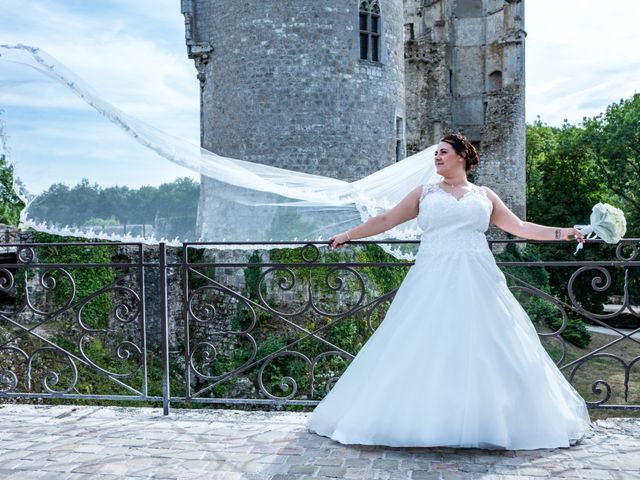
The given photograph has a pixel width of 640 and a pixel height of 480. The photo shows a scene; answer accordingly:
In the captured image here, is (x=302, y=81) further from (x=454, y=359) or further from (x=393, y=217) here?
(x=454, y=359)

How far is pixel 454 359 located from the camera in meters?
3.89

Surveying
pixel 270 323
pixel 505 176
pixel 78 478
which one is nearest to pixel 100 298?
pixel 270 323

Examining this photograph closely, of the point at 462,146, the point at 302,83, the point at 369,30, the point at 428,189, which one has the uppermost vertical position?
the point at 369,30

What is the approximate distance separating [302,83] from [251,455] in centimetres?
1358

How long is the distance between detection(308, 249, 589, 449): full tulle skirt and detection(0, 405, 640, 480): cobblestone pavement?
11 centimetres

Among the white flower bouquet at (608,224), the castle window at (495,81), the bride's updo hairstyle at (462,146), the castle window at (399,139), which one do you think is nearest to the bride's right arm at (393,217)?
the bride's updo hairstyle at (462,146)

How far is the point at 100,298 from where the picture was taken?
14.8 meters

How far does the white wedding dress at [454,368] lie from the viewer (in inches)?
148

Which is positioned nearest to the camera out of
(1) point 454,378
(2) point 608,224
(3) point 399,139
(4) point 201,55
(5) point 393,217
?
(1) point 454,378

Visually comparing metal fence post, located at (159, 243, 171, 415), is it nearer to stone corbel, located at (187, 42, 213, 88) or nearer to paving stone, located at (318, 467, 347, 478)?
paving stone, located at (318, 467, 347, 478)

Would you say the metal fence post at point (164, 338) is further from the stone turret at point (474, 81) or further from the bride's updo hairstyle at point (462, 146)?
the stone turret at point (474, 81)

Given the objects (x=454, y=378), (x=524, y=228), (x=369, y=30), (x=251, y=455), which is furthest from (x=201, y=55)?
(x=454, y=378)

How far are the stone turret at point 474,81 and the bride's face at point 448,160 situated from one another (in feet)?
83.6

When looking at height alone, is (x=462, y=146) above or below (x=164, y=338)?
above
